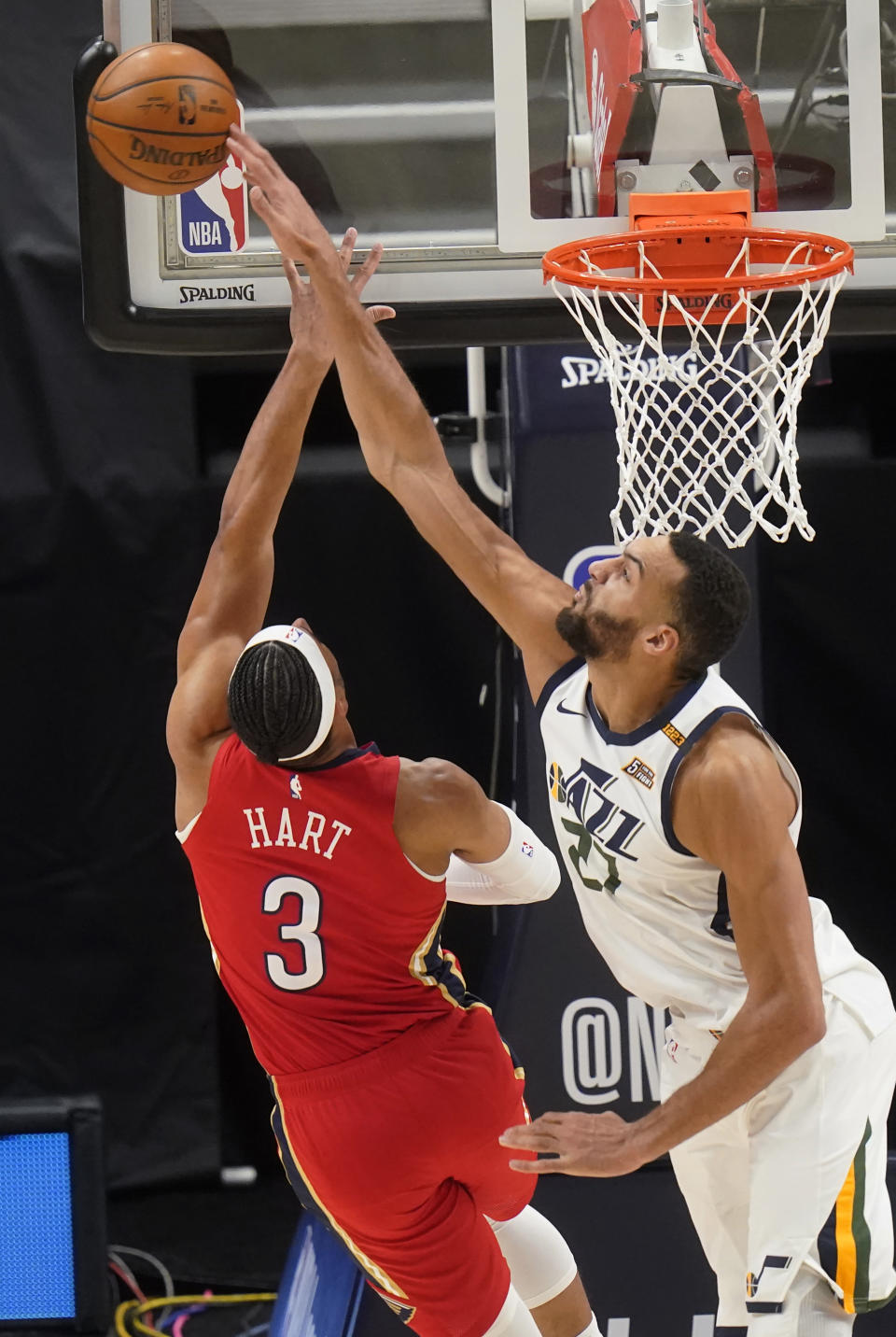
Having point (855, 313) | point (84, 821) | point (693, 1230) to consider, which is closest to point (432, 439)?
point (855, 313)

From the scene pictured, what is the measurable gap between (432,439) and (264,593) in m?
0.47

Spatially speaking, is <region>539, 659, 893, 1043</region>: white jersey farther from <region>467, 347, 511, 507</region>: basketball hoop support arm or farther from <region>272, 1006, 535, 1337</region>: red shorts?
<region>467, 347, 511, 507</region>: basketball hoop support arm

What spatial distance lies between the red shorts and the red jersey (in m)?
0.06

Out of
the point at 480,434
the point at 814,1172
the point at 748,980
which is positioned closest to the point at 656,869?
the point at 748,980

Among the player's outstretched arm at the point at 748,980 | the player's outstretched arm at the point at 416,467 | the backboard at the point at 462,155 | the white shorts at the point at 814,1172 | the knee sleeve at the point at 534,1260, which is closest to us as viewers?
the player's outstretched arm at the point at 748,980

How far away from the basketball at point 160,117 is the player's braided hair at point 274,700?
909mm

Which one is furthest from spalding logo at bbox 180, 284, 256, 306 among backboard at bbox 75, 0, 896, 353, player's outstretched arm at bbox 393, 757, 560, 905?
player's outstretched arm at bbox 393, 757, 560, 905

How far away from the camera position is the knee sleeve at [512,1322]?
3.13 metres

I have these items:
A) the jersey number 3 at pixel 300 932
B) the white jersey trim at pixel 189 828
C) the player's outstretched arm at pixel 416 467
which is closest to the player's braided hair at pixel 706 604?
the player's outstretched arm at pixel 416 467

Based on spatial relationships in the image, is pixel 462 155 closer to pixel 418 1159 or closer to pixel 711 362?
pixel 711 362

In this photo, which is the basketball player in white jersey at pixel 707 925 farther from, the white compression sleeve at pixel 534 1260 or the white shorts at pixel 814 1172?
the white compression sleeve at pixel 534 1260

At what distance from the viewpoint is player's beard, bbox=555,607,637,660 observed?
9.80ft

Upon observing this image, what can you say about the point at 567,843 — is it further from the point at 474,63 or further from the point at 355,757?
the point at 474,63

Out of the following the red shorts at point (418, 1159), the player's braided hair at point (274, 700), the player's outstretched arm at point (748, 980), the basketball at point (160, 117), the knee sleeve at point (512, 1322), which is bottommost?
the knee sleeve at point (512, 1322)
